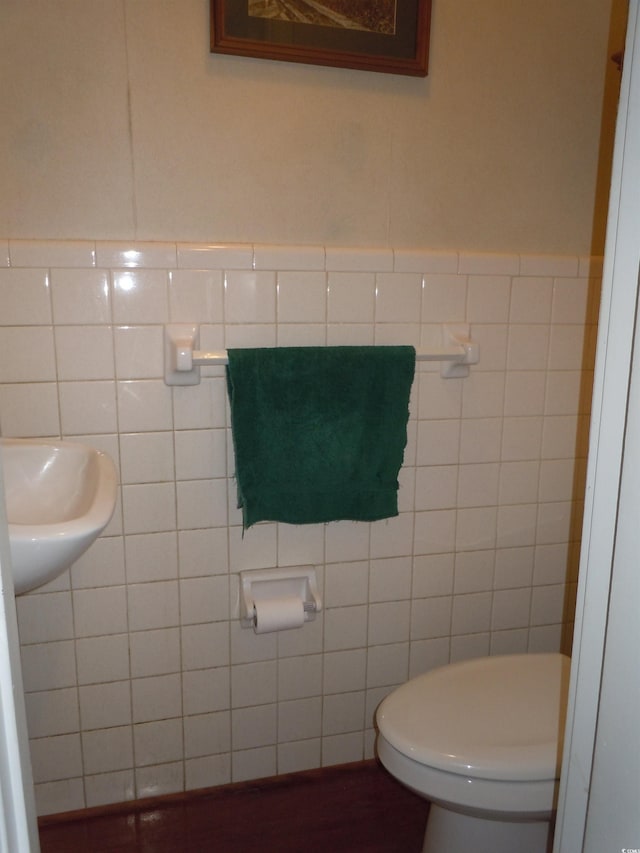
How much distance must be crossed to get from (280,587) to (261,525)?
17 centimetres

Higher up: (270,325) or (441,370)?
(270,325)

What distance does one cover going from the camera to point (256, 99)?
143 cm

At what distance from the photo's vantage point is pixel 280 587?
1.62m

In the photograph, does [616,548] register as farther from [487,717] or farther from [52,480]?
[52,480]

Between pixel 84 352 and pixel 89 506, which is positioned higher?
pixel 84 352

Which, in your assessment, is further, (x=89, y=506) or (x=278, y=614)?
(x=278, y=614)

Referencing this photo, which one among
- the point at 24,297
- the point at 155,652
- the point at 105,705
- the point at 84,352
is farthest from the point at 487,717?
the point at 24,297

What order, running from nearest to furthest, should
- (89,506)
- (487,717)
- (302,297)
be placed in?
(89,506), (487,717), (302,297)

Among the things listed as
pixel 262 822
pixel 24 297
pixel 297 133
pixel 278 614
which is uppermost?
pixel 297 133

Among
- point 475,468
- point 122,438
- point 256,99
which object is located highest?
point 256,99

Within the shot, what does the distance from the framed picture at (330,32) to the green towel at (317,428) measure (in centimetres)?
64

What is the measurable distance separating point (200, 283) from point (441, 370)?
0.63 metres

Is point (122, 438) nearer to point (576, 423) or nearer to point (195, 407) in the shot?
point (195, 407)

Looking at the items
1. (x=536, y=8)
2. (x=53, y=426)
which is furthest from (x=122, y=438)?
(x=536, y=8)
